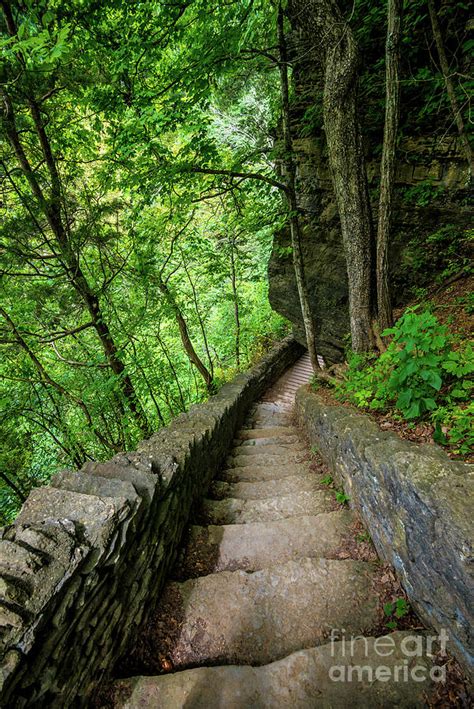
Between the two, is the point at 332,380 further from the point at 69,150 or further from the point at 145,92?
the point at 69,150

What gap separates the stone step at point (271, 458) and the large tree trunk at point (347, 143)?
1.84 m

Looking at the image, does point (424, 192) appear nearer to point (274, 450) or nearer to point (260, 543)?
point (274, 450)

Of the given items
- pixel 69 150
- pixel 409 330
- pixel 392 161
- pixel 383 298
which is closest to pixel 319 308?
pixel 383 298

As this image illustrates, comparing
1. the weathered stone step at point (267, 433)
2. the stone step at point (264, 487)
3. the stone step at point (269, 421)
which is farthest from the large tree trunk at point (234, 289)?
the stone step at point (264, 487)

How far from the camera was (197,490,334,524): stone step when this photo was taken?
284 cm

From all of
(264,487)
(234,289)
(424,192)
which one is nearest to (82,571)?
(264,487)

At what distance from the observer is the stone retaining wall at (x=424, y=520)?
1.35 metres

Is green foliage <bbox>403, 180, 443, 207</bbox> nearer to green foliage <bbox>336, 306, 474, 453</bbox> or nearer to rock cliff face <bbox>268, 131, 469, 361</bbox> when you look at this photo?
rock cliff face <bbox>268, 131, 469, 361</bbox>

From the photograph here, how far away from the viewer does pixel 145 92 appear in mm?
3918

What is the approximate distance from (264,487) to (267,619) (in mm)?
1543

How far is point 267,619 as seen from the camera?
1.85 meters

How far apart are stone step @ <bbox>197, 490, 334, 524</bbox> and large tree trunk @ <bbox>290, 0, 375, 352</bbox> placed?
Result: 2411mm

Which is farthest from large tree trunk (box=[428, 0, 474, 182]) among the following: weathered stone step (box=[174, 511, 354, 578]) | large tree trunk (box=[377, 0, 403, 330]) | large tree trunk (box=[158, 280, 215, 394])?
large tree trunk (box=[158, 280, 215, 394])

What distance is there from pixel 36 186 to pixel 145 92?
1952 millimetres
